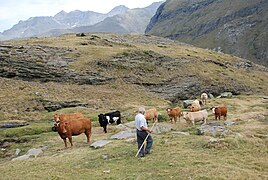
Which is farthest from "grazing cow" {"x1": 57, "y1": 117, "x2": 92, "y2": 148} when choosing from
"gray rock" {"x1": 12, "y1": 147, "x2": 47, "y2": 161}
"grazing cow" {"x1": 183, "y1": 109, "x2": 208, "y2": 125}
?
"grazing cow" {"x1": 183, "y1": 109, "x2": 208, "y2": 125}

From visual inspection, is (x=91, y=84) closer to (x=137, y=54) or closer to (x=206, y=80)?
(x=137, y=54)

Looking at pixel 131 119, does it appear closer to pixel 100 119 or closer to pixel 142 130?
pixel 100 119

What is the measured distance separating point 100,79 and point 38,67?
1154 cm

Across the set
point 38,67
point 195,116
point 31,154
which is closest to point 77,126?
point 31,154

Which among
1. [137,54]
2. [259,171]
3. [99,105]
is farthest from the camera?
[137,54]

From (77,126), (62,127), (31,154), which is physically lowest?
(31,154)

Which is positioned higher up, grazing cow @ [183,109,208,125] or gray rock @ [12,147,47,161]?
grazing cow @ [183,109,208,125]

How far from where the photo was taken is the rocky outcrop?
58.8 meters

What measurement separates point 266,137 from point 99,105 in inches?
1241

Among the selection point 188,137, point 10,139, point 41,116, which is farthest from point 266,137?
point 41,116

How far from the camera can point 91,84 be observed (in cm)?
6025

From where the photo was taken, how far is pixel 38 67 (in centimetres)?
6056

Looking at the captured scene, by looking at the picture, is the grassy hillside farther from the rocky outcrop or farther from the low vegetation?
the rocky outcrop

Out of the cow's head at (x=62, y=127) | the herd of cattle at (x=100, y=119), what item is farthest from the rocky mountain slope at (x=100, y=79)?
the cow's head at (x=62, y=127)
